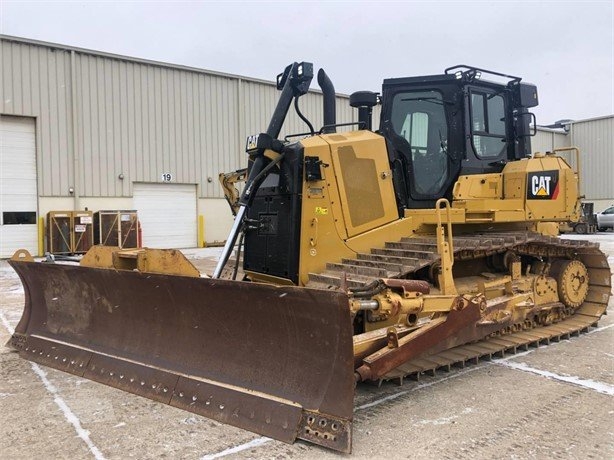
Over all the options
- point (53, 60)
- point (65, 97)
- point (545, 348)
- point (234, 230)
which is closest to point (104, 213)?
point (65, 97)

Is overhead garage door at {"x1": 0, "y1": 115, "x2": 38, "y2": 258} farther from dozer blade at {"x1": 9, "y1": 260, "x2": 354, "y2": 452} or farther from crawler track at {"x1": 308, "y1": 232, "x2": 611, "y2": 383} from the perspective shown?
crawler track at {"x1": 308, "y1": 232, "x2": 611, "y2": 383}

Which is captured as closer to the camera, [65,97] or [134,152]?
[65,97]

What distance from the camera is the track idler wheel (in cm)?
→ 651

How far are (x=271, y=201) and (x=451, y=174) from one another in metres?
2.10

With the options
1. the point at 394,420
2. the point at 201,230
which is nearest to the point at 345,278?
the point at 394,420

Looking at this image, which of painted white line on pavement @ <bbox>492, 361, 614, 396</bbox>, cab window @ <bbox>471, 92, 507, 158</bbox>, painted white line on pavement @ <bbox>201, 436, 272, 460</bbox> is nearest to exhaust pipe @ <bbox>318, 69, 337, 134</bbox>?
cab window @ <bbox>471, 92, 507, 158</bbox>

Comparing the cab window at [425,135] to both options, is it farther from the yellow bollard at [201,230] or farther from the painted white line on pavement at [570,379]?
the yellow bollard at [201,230]

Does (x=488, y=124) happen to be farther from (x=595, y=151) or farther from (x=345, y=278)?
(x=595, y=151)

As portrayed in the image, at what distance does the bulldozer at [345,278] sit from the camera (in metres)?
3.71

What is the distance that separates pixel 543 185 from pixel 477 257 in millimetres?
1372

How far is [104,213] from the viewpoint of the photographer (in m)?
17.5

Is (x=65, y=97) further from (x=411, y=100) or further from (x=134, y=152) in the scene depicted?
(x=411, y=100)

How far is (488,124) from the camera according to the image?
627 cm

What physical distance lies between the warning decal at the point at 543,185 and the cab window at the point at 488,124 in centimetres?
54
